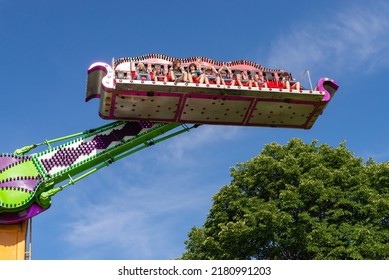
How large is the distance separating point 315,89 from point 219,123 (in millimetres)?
2685

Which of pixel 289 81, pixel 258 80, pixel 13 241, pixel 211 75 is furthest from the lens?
pixel 258 80

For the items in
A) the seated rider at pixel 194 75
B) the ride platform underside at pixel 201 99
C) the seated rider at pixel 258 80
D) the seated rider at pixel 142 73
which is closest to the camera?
the ride platform underside at pixel 201 99

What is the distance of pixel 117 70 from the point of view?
53.4ft

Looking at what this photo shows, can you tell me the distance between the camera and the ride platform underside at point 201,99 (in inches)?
623

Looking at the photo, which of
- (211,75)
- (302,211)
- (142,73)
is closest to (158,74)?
(142,73)

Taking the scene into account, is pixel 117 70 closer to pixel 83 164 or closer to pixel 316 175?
pixel 83 164

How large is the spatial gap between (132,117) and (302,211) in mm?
9715

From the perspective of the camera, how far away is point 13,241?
16.4 metres

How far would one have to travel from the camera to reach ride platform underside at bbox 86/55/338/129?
51.9 feet

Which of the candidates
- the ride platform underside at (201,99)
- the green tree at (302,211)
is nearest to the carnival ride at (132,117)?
the ride platform underside at (201,99)

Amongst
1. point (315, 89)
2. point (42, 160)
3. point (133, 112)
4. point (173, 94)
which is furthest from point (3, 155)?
point (315, 89)

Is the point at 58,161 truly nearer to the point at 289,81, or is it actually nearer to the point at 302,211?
the point at 289,81

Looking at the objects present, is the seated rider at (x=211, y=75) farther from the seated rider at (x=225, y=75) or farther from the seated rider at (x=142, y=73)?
the seated rider at (x=142, y=73)

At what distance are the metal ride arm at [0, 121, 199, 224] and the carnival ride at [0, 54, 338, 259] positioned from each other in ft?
0.08
